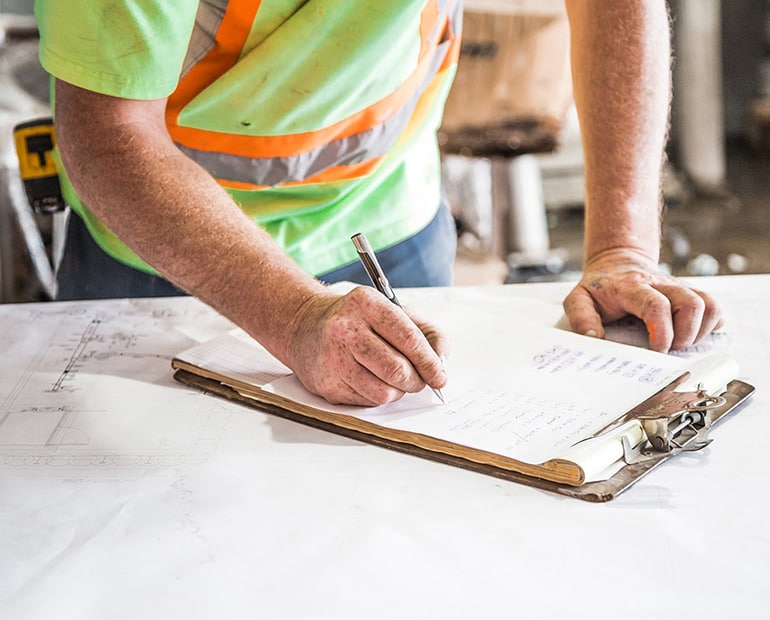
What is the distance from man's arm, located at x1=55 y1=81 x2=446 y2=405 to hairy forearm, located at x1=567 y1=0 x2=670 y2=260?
407 millimetres

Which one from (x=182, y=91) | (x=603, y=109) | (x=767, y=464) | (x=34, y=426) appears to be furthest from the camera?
(x=603, y=109)

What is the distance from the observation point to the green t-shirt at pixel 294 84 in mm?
953

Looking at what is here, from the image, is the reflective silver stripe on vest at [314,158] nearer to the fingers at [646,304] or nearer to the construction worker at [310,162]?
the construction worker at [310,162]

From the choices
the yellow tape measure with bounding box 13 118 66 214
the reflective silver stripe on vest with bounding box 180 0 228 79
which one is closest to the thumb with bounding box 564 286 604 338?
the reflective silver stripe on vest with bounding box 180 0 228 79

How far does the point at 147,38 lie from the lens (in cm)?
95

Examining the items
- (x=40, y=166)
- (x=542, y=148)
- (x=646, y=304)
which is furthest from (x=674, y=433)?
(x=542, y=148)

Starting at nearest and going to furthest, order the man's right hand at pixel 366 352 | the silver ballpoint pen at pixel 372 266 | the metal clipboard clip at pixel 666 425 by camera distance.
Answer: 1. the metal clipboard clip at pixel 666 425
2. the man's right hand at pixel 366 352
3. the silver ballpoint pen at pixel 372 266

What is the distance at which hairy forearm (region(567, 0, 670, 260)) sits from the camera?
1.21m

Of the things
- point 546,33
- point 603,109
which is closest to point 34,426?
point 603,109

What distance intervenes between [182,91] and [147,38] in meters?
0.19

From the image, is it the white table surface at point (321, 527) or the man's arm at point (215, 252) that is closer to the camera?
the white table surface at point (321, 527)

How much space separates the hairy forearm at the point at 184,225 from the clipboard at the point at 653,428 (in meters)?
0.09

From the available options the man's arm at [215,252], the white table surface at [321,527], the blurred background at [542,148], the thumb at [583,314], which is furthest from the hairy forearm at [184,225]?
the blurred background at [542,148]

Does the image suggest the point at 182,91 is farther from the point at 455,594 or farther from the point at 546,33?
the point at 546,33
